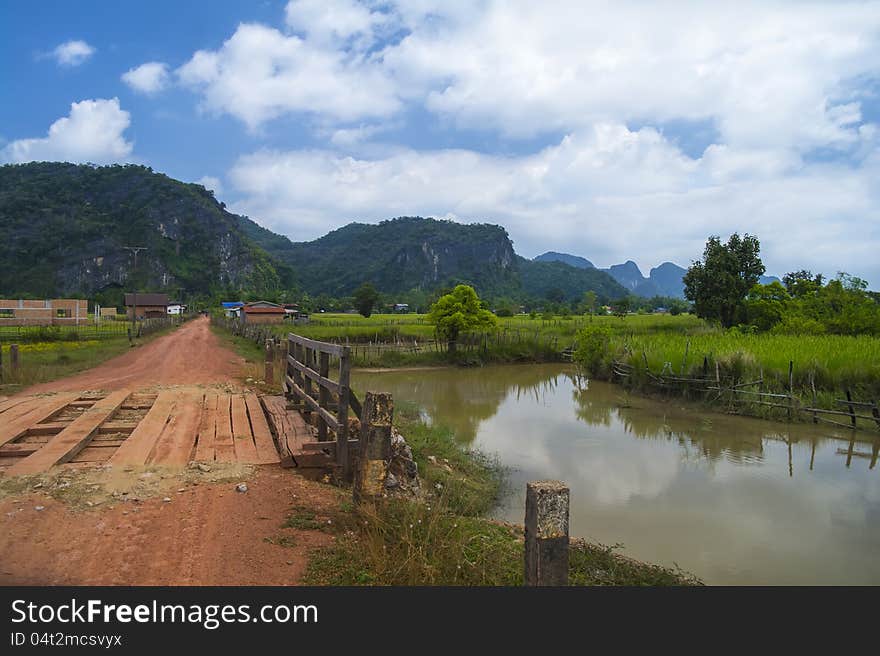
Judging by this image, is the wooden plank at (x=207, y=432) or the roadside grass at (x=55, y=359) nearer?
the wooden plank at (x=207, y=432)

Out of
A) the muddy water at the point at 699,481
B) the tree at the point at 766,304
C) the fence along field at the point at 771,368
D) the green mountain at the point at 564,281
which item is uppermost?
the green mountain at the point at 564,281

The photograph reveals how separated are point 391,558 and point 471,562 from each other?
62 cm

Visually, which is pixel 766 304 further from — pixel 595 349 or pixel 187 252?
pixel 187 252

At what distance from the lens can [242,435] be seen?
725 centimetres

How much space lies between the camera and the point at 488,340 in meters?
32.6

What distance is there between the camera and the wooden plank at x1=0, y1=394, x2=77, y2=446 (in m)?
6.70

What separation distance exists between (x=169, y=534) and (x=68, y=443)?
3.02 m

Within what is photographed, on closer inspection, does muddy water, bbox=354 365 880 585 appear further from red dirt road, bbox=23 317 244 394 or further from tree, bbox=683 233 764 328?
tree, bbox=683 233 764 328

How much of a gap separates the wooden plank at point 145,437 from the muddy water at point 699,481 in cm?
457

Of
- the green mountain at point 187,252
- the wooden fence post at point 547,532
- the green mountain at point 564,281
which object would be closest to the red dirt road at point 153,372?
the wooden fence post at point 547,532

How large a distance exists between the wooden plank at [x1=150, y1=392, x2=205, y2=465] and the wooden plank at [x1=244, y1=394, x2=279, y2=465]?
0.73 metres

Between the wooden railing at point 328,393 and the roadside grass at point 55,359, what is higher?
the wooden railing at point 328,393

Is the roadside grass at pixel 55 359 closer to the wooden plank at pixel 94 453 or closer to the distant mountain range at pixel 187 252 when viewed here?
the wooden plank at pixel 94 453

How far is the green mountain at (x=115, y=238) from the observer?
94500 mm
